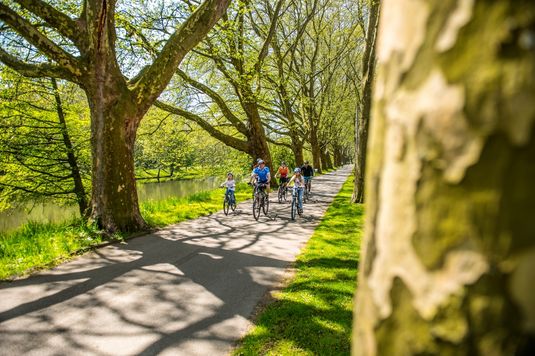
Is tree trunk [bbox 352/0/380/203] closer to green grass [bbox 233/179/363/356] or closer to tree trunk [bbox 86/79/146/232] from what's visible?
green grass [bbox 233/179/363/356]

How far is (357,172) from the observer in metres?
17.1

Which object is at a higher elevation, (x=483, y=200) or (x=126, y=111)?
(x=126, y=111)

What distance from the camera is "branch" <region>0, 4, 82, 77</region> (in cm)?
842

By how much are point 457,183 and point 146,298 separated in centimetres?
603

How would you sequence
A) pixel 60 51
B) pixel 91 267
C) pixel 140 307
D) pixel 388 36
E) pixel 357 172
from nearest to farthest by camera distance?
pixel 388 36 < pixel 140 307 < pixel 91 267 < pixel 60 51 < pixel 357 172

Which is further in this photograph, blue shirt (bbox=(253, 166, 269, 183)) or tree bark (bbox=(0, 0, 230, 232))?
blue shirt (bbox=(253, 166, 269, 183))

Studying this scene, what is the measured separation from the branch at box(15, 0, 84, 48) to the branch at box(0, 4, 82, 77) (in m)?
0.43

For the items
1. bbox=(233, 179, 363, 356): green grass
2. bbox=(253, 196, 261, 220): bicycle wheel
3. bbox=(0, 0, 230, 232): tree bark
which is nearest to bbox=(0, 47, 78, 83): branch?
bbox=(0, 0, 230, 232): tree bark

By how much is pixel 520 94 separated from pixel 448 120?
12 cm

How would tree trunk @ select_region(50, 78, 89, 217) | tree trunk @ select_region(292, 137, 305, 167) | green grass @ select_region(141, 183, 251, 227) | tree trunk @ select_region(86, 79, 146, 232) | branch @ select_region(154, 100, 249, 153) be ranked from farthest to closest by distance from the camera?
tree trunk @ select_region(292, 137, 305, 167), branch @ select_region(154, 100, 249, 153), tree trunk @ select_region(50, 78, 89, 217), green grass @ select_region(141, 183, 251, 227), tree trunk @ select_region(86, 79, 146, 232)

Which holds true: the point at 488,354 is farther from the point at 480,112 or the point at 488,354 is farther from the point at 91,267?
the point at 91,267

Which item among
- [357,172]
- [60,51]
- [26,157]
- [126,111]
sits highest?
[60,51]

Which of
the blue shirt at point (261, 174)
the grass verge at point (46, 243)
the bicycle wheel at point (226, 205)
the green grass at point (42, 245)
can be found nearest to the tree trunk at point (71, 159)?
the grass verge at point (46, 243)

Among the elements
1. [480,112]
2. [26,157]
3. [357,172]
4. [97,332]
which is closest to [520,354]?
[480,112]
